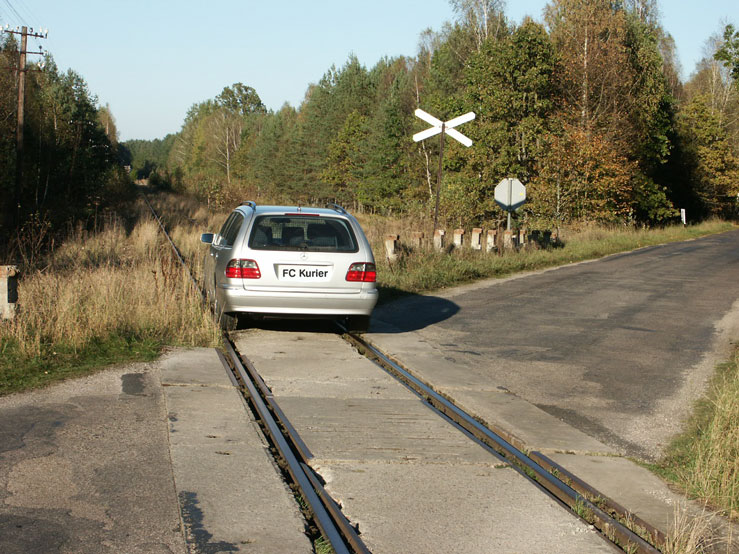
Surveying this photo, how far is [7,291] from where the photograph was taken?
9203 mm

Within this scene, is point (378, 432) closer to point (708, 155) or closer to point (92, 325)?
point (92, 325)

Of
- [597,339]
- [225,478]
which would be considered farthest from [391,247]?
[225,478]

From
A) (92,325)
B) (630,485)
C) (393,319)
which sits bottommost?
(630,485)

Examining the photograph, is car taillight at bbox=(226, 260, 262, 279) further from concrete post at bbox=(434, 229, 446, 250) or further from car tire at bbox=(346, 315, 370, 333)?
concrete post at bbox=(434, 229, 446, 250)

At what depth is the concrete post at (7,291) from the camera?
30.0ft

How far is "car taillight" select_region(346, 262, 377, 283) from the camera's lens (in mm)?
9766

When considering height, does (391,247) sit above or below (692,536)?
above

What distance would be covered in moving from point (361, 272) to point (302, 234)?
0.86 meters

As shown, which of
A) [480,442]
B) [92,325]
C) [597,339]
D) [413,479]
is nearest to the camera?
[413,479]

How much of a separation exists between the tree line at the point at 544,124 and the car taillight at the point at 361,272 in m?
17.1

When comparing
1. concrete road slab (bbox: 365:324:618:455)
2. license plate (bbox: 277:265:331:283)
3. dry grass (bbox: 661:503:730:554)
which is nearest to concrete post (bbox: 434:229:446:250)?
concrete road slab (bbox: 365:324:618:455)

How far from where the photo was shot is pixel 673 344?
1068cm

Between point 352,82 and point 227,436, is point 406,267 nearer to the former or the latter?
point 227,436

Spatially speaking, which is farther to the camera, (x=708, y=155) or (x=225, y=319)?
(x=708, y=155)
